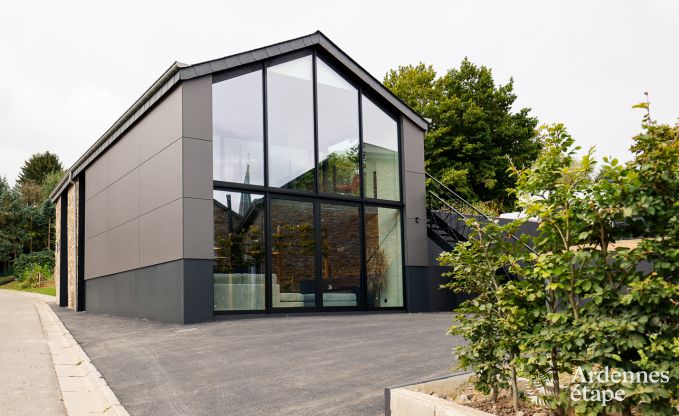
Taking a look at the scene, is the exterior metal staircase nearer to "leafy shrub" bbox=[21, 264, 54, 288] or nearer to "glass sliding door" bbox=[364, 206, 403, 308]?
"glass sliding door" bbox=[364, 206, 403, 308]

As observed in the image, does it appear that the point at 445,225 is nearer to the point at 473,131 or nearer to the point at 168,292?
the point at 168,292

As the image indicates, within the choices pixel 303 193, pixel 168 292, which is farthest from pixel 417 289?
pixel 168 292

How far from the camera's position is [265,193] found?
39.7 ft

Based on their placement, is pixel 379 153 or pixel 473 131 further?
pixel 473 131

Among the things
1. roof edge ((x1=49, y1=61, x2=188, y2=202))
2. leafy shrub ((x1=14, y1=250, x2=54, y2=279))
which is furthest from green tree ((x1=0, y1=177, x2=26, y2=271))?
roof edge ((x1=49, y1=61, x2=188, y2=202))

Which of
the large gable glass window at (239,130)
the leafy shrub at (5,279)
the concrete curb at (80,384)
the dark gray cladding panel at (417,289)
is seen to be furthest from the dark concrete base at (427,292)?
the leafy shrub at (5,279)

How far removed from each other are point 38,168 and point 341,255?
163 feet

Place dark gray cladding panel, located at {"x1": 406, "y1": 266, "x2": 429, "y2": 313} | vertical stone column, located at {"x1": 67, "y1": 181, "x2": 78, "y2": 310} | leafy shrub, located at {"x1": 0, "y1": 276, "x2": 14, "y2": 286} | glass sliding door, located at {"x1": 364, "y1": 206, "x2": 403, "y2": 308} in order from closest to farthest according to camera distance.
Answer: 1. glass sliding door, located at {"x1": 364, "y1": 206, "x2": 403, "y2": 308}
2. dark gray cladding panel, located at {"x1": 406, "y1": 266, "x2": 429, "y2": 313}
3. vertical stone column, located at {"x1": 67, "y1": 181, "x2": 78, "y2": 310}
4. leafy shrub, located at {"x1": 0, "y1": 276, "x2": 14, "y2": 286}

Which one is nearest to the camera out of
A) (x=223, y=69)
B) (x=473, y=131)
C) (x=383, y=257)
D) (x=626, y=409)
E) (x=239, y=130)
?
(x=626, y=409)

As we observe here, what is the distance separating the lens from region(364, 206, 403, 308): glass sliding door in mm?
13992

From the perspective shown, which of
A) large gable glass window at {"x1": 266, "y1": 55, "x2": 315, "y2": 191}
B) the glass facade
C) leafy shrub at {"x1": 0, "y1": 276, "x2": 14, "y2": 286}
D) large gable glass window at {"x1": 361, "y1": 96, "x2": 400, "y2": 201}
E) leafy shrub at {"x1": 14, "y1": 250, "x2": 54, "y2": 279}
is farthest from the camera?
leafy shrub at {"x1": 0, "y1": 276, "x2": 14, "y2": 286}

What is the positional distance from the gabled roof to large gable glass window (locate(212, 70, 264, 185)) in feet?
1.44

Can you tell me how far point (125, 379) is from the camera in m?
6.16

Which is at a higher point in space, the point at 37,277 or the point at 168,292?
the point at 168,292
